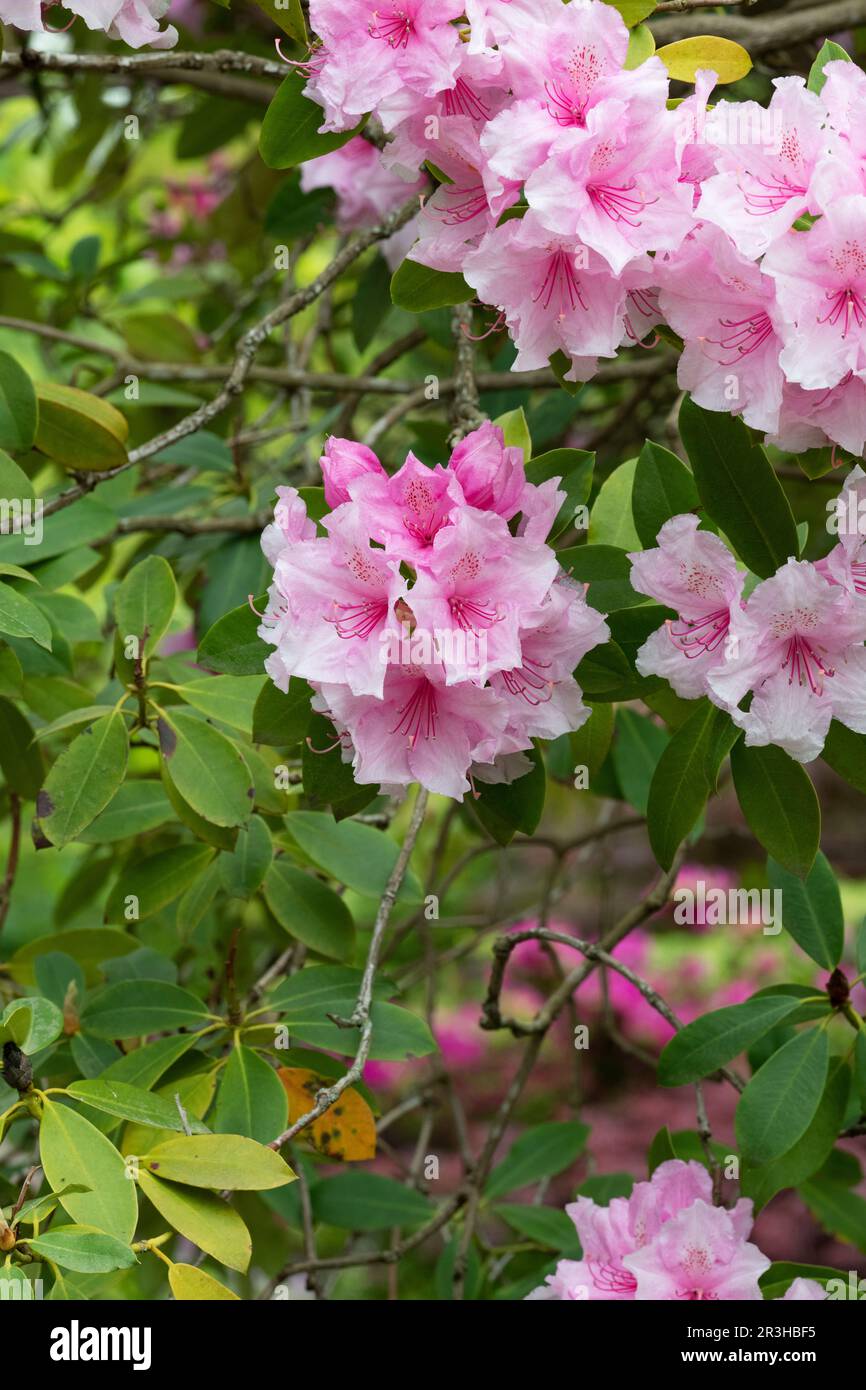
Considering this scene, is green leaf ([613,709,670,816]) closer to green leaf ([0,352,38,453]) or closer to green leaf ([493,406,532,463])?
green leaf ([493,406,532,463])

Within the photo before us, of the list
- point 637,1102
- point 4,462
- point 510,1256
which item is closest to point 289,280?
point 4,462

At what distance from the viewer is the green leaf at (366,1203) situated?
62.2 inches

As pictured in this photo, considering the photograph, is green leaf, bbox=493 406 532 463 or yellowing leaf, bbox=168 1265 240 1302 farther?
green leaf, bbox=493 406 532 463

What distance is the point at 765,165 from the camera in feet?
2.82

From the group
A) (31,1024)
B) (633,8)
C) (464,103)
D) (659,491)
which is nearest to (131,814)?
(31,1024)

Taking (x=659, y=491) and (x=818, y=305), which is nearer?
(x=818, y=305)

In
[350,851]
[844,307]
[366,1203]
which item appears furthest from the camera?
[366,1203]

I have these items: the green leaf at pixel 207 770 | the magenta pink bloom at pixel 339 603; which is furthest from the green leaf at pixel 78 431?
the magenta pink bloom at pixel 339 603

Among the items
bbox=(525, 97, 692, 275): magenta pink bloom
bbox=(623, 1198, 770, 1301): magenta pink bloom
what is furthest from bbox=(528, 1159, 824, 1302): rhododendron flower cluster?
bbox=(525, 97, 692, 275): magenta pink bloom

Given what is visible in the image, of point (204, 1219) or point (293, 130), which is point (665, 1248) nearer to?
point (204, 1219)

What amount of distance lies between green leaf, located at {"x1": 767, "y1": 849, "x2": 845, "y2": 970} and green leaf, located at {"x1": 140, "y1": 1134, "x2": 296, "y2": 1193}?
609 mm

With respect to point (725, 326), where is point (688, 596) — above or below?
below

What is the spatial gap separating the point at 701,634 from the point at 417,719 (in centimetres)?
23

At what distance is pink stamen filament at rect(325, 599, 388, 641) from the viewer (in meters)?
0.92
